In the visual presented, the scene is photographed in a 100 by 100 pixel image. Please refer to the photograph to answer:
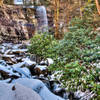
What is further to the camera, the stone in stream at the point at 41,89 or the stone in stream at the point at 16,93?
the stone in stream at the point at 41,89

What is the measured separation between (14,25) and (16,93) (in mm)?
11699

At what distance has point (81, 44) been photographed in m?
6.04

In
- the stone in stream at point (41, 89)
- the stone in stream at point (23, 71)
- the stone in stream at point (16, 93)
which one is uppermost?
the stone in stream at point (16, 93)

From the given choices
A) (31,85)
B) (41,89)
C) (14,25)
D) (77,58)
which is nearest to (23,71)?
(31,85)

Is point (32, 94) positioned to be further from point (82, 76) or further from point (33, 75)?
point (33, 75)

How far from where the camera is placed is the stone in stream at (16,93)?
7.88ft

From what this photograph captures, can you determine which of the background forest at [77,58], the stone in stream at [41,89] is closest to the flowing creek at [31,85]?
the stone in stream at [41,89]

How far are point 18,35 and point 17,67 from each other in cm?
932

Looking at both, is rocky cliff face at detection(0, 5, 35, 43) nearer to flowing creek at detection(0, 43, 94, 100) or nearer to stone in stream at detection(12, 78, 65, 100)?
flowing creek at detection(0, 43, 94, 100)

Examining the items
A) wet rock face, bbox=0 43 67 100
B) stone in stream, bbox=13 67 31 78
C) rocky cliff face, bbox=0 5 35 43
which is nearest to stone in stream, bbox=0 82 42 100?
wet rock face, bbox=0 43 67 100

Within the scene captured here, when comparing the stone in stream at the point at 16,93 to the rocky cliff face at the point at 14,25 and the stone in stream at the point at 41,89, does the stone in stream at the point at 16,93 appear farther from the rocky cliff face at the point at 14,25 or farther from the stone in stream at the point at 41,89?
the rocky cliff face at the point at 14,25

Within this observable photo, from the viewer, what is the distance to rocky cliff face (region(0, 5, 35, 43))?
12559 millimetres

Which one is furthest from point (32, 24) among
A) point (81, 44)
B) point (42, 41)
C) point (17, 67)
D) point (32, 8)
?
point (17, 67)

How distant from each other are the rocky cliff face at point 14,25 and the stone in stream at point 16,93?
1024 centimetres
